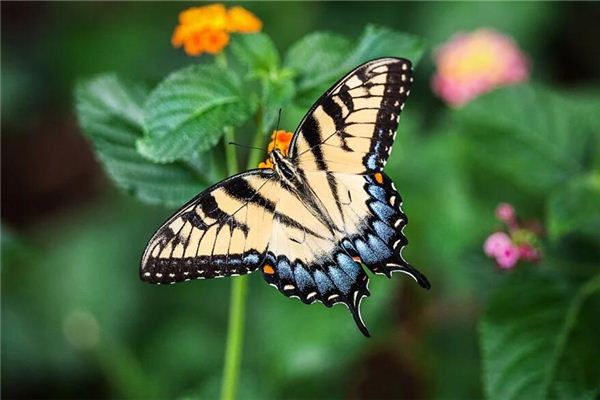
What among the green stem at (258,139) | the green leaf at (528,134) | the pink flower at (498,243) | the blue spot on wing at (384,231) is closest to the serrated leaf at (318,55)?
the green stem at (258,139)

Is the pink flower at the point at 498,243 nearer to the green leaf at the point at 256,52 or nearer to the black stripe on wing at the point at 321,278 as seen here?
the black stripe on wing at the point at 321,278

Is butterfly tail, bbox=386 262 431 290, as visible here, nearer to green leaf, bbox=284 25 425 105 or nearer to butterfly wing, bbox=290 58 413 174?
butterfly wing, bbox=290 58 413 174

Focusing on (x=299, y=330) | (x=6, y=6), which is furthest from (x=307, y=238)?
(x=6, y=6)

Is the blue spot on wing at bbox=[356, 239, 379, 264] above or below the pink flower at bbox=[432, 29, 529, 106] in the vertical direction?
below

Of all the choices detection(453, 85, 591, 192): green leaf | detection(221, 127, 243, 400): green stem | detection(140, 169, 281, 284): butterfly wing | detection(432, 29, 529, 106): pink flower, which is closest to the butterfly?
detection(140, 169, 281, 284): butterfly wing

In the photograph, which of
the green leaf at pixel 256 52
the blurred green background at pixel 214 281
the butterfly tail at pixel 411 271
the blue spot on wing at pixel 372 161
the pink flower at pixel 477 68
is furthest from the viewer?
the pink flower at pixel 477 68

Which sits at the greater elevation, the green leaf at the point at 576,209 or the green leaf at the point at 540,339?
the green leaf at the point at 576,209

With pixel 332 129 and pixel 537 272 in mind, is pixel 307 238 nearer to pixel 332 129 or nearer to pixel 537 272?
pixel 332 129
